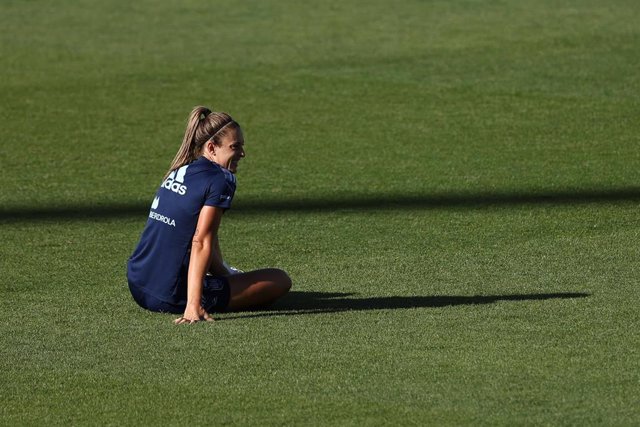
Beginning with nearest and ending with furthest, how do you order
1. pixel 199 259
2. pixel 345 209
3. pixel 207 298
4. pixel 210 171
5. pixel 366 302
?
pixel 199 259
pixel 210 171
pixel 207 298
pixel 366 302
pixel 345 209

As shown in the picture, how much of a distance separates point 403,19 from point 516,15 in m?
1.49

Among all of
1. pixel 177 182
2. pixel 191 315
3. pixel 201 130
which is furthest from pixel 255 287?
pixel 201 130

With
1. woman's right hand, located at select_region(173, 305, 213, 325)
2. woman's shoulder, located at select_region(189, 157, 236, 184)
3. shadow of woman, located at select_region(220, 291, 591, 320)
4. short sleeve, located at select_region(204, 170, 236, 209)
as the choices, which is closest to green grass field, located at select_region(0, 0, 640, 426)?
shadow of woman, located at select_region(220, 291, 591, 320)

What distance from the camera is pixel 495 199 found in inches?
427

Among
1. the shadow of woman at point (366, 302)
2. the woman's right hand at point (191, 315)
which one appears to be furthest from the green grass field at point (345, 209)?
the woman's right hand at point (191, 315)

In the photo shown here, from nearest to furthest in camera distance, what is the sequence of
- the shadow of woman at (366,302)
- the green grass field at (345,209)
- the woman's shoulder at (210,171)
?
the green grass field at (345,209)
the woman's shoulder at (210,171)
the shadow of woman at (366,302)

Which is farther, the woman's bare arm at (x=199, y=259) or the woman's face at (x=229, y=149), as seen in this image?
the woman's face at (x=229, y=149)

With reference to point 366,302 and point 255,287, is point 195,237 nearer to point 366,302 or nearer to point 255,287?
point 255,287

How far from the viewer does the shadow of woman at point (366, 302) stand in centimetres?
779

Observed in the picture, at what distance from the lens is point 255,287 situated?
7.77 metres

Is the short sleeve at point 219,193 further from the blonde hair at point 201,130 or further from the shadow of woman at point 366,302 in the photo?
the shadow of woman at point 366,302

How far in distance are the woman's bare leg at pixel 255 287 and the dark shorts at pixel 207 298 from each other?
0.04 m

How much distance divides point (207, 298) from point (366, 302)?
881 millimetres

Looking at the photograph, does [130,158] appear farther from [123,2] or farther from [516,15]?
[123,2]
